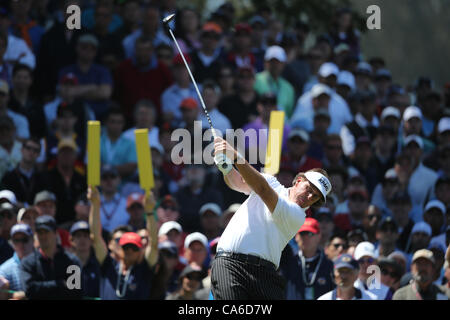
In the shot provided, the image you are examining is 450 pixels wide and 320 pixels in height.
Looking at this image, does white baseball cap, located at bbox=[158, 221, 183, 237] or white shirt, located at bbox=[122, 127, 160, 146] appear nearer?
white baseball cap, located at bbox=[158, 221, 183, 237]

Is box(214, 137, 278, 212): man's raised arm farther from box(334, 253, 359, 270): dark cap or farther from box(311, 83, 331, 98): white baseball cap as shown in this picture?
box(311, 83, 331, 98): white baseball cap

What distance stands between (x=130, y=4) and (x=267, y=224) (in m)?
8.18

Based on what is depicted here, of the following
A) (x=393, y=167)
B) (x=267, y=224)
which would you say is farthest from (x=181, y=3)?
(x=267, y=224)

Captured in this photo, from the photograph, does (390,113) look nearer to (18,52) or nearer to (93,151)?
(18,52)

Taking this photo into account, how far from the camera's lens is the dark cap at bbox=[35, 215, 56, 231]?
10.7 m

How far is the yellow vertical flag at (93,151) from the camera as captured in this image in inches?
418

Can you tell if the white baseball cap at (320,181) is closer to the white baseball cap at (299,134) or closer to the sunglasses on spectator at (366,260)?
the sunglasses on spectator at (366,260)

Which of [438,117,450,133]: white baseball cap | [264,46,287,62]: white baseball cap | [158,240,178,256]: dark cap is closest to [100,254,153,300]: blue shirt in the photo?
[158,240,178,256]: dark cap

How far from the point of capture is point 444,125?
48.2 feet

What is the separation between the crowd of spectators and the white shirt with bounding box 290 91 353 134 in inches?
1.1

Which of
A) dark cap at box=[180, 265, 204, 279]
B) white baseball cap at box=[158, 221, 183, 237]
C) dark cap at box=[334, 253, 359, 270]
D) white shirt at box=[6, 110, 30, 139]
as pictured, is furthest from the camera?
white shirt at box=[6, 110, 30, 139]

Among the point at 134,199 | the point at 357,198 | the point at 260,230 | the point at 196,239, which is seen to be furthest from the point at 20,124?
the point at 260,230

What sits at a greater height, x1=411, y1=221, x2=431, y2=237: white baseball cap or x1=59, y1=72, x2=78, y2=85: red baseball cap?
x1=59, y1=72, x2=78, y2=85: red baseball cap

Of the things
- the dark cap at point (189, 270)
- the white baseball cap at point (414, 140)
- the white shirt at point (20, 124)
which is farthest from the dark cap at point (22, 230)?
the white baseball cap at point (414, 140)
